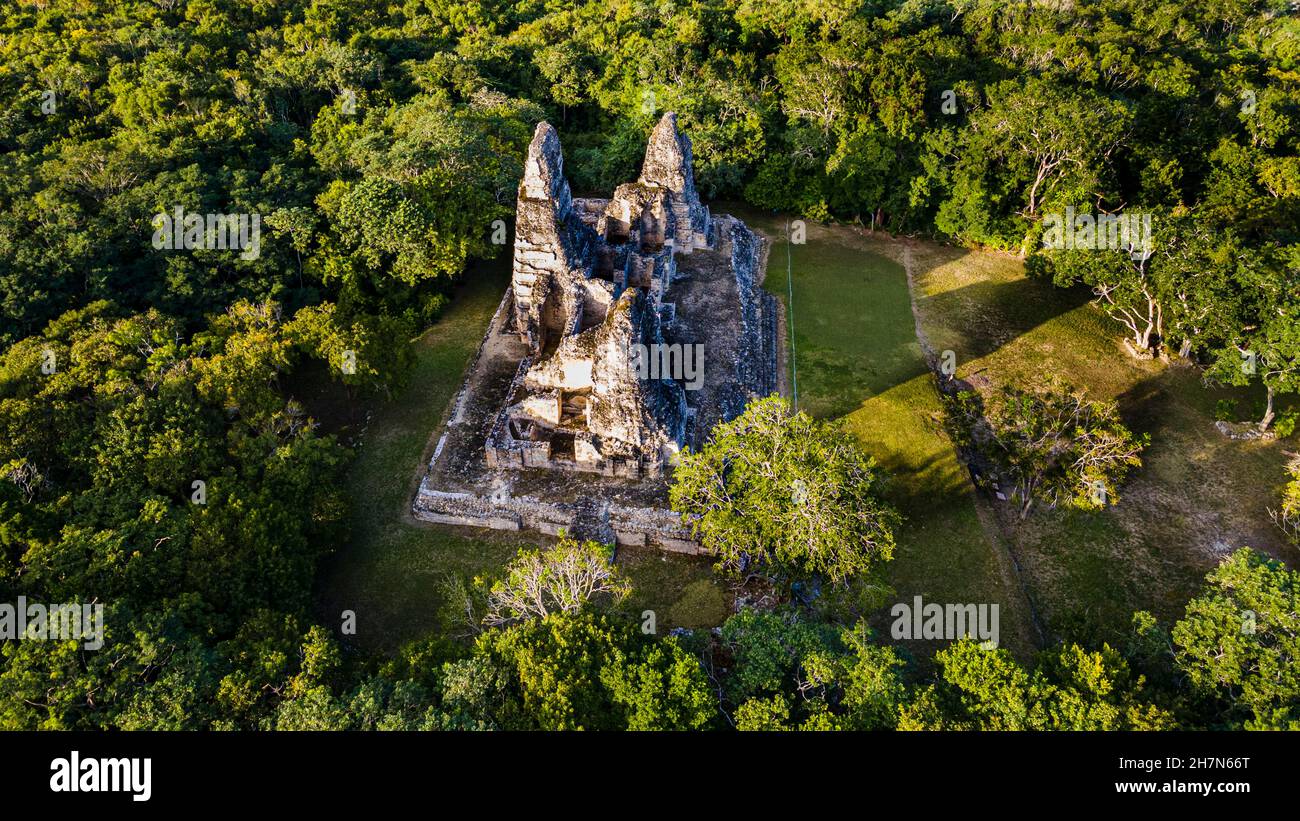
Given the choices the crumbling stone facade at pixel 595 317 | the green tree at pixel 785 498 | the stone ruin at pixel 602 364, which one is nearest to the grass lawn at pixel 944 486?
the stone ruin at pixel 602 364

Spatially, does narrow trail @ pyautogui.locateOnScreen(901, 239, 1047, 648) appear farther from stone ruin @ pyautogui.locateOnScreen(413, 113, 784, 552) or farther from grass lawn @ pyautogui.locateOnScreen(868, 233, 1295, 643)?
stone ruin @ pyautogui.locateOnScreen(413, 113, 784, 552)

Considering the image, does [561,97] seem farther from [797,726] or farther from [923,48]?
[797,726]

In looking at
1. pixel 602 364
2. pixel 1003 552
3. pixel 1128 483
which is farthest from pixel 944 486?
pixel 602 364

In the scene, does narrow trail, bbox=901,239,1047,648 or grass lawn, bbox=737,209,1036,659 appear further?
grass lawn, bbox=737,209,1036,659

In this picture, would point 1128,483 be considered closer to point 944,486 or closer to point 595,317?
point 944,486

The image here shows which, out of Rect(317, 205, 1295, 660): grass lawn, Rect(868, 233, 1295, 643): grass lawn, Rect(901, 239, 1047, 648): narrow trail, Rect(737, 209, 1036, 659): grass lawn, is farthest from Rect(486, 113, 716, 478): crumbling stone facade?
Rect(868, 233, 1295, 643): grass lawn
